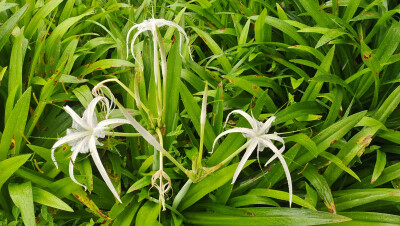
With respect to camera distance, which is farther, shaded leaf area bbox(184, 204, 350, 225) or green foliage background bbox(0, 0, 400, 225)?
green foliage background bbox(0, 0, 400, 225)

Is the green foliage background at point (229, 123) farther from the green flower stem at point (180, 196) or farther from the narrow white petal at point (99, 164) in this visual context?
the narrow white petal at point (99, 164)

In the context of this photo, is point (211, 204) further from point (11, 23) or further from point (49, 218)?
point (11, 23)

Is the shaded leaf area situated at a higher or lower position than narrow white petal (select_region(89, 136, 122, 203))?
lower

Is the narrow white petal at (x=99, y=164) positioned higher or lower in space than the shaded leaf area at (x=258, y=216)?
higher

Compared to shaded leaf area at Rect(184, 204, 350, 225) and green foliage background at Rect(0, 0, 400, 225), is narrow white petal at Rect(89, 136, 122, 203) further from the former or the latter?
shaded leaf area at Rect(184, 204, 350, 225)

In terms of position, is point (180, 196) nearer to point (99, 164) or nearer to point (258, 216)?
point (258, 216)

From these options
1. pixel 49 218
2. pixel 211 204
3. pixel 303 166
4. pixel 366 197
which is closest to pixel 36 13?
pixel 49 218

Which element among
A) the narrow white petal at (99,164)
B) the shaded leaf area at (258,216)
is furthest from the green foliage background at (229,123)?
the narrow white petal at (99,164)

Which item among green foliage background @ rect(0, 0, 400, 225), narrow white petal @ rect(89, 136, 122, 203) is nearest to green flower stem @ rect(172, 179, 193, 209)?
green foliage background @ rect(0, 0, 400, 225)

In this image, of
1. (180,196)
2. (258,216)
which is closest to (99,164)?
(180,196)
